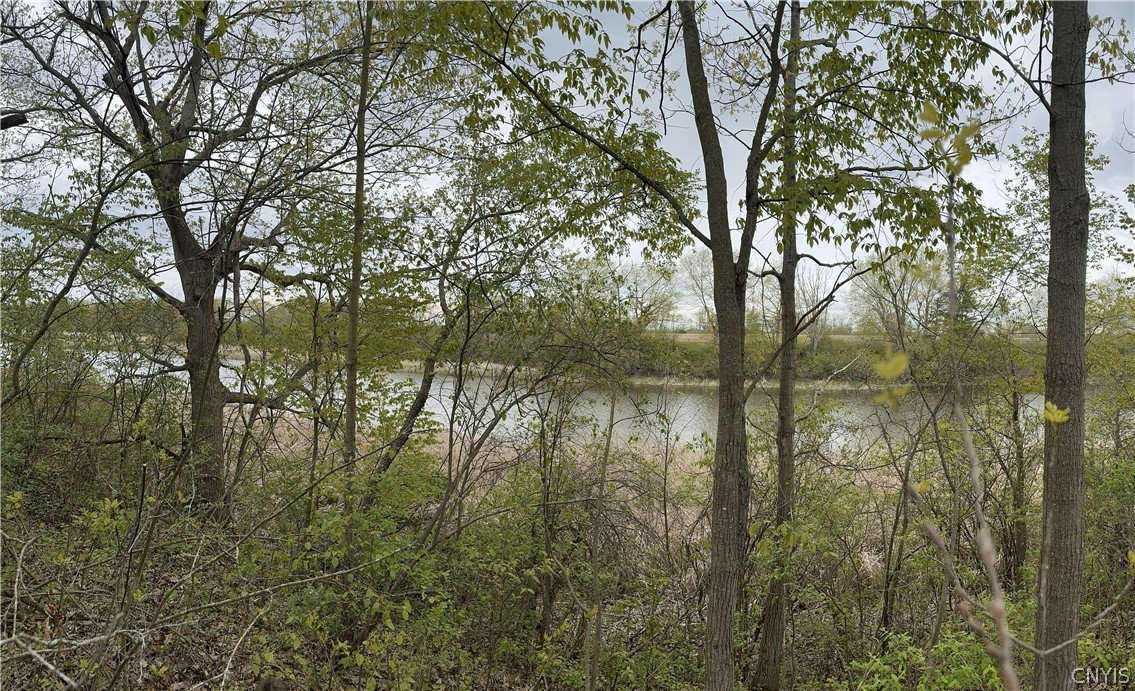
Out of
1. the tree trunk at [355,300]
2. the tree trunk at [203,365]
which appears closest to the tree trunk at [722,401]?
the tree trunk at [355,300]

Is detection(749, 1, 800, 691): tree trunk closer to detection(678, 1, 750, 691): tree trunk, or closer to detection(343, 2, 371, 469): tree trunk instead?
detection(678, 1, 750, 691): tree trunk

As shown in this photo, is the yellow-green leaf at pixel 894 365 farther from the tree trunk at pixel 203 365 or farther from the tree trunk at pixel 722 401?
the tree trunk at pixel 203 365

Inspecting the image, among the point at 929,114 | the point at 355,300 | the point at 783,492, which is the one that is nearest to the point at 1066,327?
the point at 783,492

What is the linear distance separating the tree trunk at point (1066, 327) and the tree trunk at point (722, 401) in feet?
5.42

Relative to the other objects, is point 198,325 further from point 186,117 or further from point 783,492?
point 783,492

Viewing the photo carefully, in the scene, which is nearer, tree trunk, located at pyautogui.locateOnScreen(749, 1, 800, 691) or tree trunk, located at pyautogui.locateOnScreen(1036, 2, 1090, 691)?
tree trunk, located at pyautogui.locateOnScreen(1036, 2, 1090, 691)

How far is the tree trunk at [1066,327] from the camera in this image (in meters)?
3.76

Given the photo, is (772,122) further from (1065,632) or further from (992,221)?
(1065,632)

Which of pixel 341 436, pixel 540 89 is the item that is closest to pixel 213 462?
pixel 341 436

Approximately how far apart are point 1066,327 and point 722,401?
1923 mm

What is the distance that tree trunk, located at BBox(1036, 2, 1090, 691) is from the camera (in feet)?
12.3

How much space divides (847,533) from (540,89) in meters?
5.64

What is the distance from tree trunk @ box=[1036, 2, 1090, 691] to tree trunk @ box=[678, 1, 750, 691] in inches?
65.1

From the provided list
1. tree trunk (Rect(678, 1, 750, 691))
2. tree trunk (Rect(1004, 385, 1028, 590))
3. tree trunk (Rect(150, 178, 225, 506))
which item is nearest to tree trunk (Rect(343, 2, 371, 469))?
tree trunk (Rect(150, 178, 225, 506))
